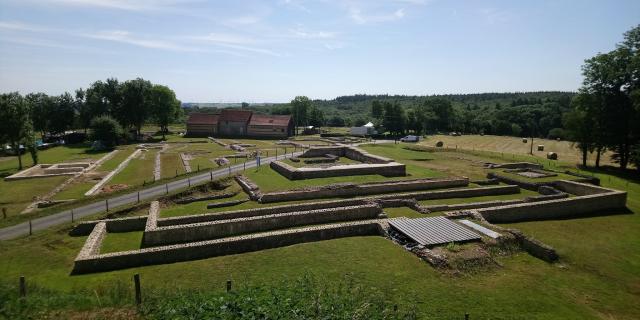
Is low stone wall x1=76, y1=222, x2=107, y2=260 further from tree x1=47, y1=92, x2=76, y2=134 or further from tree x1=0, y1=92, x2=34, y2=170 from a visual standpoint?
tree x1=47, y1=92, x2=76, y2=134

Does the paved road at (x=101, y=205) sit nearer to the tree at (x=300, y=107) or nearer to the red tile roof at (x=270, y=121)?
the red tile roof at (x=270, y=121)

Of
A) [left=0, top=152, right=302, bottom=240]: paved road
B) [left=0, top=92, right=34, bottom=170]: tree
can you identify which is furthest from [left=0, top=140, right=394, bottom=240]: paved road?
[left=0, top=92, right=34, bottom=170]: tree

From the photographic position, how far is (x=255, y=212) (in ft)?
71.5

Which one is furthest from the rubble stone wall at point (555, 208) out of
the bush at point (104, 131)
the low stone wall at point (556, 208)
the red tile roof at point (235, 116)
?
the red tile roof at point (235, 116)

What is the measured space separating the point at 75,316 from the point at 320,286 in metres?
7.53

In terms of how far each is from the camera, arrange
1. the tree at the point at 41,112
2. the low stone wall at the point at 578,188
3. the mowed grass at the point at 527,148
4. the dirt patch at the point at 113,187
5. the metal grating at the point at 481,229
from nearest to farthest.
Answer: the metal grating at the point at 481,229 → the low stone wall at the point at 578,188 → the dirt patch at the point at 113,187 → the mowed grass at the point at 527,148 → the tree at the point at 41,112

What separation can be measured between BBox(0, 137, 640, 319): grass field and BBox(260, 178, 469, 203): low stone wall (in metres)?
7.48

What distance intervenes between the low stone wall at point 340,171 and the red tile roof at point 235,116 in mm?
40843

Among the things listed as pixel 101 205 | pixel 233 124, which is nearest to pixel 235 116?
pixel 233 124

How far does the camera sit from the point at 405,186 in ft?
92.0

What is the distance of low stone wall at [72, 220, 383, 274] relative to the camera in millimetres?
15609

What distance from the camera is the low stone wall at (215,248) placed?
51.2ft

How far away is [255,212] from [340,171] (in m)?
11.4

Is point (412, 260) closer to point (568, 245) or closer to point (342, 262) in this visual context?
point (342, 262)
